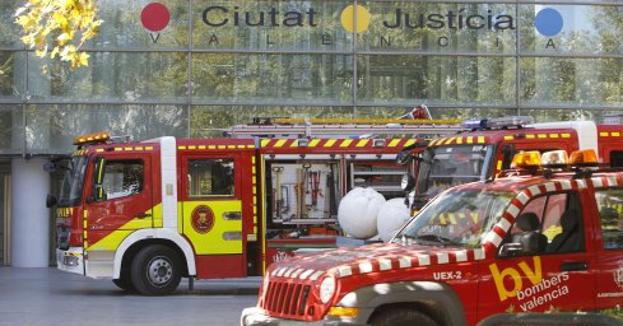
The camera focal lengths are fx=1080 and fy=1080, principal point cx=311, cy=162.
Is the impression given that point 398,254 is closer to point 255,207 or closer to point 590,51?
point 255,207

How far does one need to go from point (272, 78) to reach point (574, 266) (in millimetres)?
16530

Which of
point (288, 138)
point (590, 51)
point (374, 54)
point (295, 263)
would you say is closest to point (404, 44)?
point (374, 54)

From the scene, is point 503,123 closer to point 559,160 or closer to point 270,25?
point 559,160

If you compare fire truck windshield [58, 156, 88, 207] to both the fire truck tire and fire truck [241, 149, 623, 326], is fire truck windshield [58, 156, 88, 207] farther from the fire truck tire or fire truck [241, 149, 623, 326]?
fire truck [241, 149, 623, 326]

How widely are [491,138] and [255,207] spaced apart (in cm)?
486

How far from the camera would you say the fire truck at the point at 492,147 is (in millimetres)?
14195

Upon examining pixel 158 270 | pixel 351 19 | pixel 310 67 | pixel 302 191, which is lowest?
pixel 158 270

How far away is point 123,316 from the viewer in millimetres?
14773

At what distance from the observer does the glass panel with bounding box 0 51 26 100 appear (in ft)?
78.7

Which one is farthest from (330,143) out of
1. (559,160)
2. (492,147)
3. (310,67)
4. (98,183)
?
(559,160)

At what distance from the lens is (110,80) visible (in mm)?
24062

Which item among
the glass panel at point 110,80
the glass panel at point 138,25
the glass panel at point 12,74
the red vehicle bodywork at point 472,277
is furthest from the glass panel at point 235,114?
the red vehicle bodywork at point 472,277

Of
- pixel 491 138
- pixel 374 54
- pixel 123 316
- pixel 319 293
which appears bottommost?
pixel 123 316

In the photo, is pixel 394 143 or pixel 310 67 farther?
pixel 310 67
